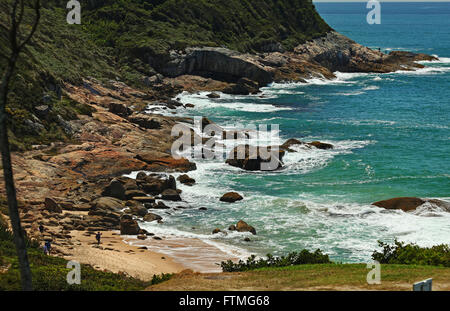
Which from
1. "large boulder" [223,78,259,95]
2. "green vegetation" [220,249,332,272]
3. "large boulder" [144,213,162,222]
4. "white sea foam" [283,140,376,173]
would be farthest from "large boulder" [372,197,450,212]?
"large boulder" [223,78,259,95]

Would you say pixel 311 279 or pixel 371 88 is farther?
pixel 371 88

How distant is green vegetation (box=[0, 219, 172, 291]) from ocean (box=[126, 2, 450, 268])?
8.55m

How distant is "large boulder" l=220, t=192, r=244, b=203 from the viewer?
3997 centimetres

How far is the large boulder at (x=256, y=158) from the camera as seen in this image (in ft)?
158

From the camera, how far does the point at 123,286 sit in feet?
68.1

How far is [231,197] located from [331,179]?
33.2 feet

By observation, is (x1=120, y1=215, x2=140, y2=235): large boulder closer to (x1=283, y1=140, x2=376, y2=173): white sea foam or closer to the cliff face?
the cliff face

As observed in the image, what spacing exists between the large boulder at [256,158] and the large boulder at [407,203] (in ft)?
40.4

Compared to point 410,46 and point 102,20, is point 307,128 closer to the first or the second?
point 102,20

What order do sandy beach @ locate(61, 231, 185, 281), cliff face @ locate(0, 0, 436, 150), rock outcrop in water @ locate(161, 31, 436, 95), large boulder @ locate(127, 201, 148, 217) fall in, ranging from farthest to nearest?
1. rock outcrop in water @ locate(161, 31, 436, 95)
2. cliff face @ locate(0, 0, 436, 150)
3. large boulder @ locate(127, 201, 148, 217)
4. sandy beach @ locate(61, 231, 185, 281)

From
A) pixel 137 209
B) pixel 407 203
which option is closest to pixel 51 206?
pixel 137 209

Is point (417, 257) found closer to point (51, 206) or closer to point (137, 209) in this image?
point (137, 209)

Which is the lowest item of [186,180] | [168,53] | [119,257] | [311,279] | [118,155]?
[119,257]

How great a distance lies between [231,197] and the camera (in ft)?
131
